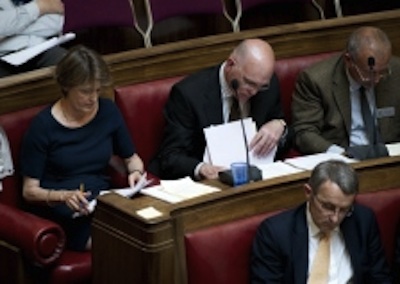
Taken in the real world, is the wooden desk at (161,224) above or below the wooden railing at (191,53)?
below

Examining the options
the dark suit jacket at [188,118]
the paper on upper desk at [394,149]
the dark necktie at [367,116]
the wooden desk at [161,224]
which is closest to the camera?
the wooden desk at [161,224]

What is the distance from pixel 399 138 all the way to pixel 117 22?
0.71m

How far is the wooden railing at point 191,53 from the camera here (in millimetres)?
1992

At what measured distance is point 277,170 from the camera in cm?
184

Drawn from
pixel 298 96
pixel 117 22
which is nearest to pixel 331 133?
pixel 298 96

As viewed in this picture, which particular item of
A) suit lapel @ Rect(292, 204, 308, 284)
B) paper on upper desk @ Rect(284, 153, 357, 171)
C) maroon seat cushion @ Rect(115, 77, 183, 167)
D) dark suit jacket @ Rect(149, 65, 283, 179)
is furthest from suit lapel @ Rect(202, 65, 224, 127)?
suit lapel @ Rect(292, 204, 308, 284)

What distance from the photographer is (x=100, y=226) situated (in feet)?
5.64

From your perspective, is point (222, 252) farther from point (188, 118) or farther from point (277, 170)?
point (188, 118)

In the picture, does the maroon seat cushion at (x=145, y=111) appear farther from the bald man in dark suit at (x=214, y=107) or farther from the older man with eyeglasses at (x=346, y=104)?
Answer: the older man with eyeglasses at (x=346, y=104)

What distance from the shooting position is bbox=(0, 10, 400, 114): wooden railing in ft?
6.54

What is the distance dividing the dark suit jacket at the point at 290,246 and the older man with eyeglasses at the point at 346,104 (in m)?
0.37

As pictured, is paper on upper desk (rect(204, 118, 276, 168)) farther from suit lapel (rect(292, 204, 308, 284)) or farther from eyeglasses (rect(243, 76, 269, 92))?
suit lapel (rect(292, 204, 308, 284))

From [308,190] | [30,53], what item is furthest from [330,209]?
[30,53]

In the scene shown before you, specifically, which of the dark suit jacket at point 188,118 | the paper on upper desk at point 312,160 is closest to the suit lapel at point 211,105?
the dark suit jacket at point 188,118
